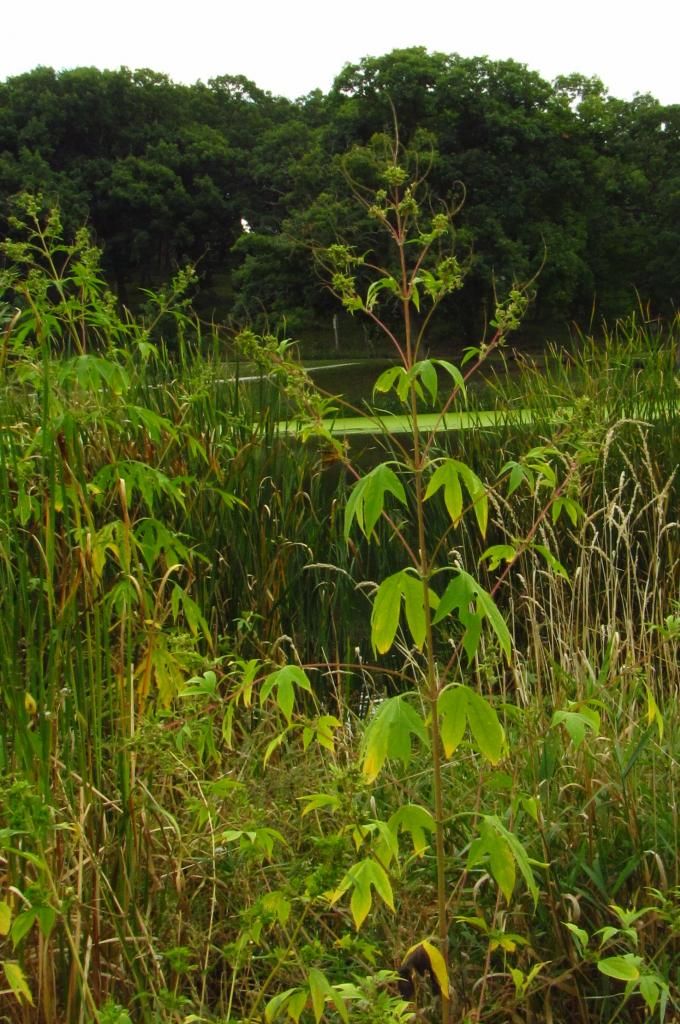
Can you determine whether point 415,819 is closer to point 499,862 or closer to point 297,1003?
point 499,862

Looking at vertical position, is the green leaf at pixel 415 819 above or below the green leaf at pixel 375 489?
below

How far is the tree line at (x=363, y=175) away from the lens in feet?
86.2

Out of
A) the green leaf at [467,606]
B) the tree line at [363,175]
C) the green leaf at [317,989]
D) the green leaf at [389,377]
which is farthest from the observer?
the tree line at [363,175]

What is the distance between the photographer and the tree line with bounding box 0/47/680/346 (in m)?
26.3

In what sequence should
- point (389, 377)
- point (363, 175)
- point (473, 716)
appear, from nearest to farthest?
1. point (473, 716)
2. point (389, 377)
3. point (363, 175)

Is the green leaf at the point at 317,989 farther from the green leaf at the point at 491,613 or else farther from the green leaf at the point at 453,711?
the green leaf at the point at 491,613

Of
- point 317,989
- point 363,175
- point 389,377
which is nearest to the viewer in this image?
point 317,989

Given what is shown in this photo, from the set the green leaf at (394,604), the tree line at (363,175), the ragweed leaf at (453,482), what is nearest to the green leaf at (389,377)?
the ragweed leaf at (453,482)

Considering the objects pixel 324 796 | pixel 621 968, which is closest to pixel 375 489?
pixel 324 796

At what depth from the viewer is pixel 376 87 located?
2772cm

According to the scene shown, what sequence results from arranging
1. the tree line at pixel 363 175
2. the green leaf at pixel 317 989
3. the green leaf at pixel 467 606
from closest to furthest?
1. the green leaf at pixel 317 989
2. the green leaf at pixel 467 606
3. the tree line at pixel 363 175

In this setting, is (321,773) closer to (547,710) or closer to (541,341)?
(547,710)

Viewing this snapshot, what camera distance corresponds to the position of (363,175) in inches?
845

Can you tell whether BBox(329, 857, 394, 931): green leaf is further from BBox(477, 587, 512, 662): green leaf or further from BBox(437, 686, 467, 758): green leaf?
BBox(477, 587, 512, 662): green leaf
